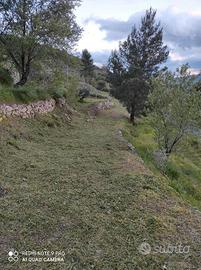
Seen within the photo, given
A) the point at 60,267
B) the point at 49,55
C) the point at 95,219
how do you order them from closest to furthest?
the point at 60,267, the point at 95,219, the point at 49,55

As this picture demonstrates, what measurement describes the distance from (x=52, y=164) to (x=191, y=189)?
7552 millimetres

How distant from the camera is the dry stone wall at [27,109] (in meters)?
16.9

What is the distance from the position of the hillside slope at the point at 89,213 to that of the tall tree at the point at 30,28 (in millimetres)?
11431

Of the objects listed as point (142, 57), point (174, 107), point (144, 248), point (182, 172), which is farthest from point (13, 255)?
point (142, 57)

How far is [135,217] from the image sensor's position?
8.09 metres

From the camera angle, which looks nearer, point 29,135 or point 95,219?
point 95,219

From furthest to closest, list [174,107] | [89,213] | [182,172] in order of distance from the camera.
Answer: [182,172] → [174,107] → [89,213]

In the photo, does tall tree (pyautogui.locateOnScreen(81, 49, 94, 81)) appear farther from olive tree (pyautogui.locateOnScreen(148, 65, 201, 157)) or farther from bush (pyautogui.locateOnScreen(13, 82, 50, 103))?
olive tree (pyautogui.locateOnScreen(148, 65, 201, 157))

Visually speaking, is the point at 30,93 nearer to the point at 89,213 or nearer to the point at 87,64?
the point at 89,213

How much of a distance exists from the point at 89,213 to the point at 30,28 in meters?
18.4

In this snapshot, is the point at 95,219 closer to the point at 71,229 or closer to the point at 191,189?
the point at 71,229

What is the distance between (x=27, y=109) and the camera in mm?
19859

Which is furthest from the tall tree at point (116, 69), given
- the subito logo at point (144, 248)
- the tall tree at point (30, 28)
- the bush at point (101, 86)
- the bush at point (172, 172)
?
the bush at point (101, 86)

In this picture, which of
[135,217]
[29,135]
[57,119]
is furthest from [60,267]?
[57,119]
